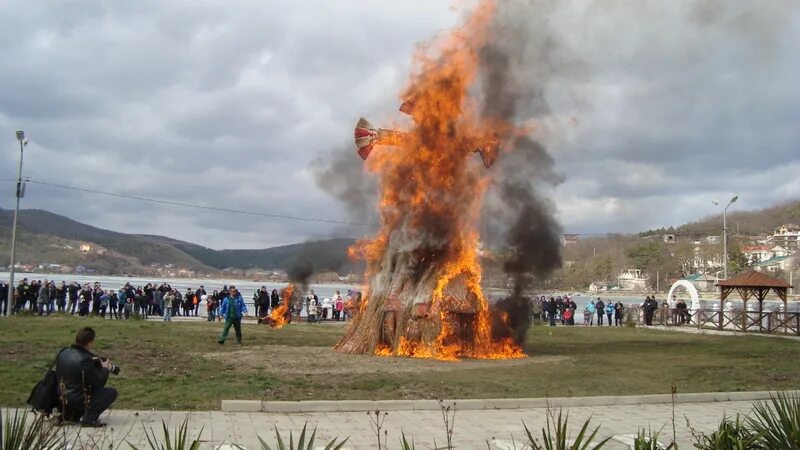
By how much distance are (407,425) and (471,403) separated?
182cm

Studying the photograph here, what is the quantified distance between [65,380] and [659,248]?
14341 cm

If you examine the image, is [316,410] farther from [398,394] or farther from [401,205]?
[401,205]

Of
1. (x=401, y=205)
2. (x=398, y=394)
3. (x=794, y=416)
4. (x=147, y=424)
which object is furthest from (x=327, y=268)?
(x=794, y=416)

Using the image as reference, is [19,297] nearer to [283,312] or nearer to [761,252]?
[283,312]

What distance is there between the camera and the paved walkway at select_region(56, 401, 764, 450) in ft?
28.4

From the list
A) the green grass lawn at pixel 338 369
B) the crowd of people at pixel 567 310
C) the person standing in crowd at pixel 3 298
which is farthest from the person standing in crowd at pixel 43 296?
the crowd of people at pixel 567 310

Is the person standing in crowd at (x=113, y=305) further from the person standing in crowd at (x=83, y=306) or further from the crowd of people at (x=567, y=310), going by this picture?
the crowd of people at (x=567, y=310)

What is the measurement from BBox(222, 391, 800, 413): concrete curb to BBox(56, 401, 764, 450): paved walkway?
202mm

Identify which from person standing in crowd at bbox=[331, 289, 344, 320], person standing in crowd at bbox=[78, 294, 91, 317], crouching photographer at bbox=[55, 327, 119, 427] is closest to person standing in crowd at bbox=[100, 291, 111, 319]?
person standing in crowd at bbox=[78, 294, 91, 317]

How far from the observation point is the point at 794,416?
18.1 ft

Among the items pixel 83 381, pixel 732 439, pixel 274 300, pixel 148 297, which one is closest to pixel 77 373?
pixel 83 381

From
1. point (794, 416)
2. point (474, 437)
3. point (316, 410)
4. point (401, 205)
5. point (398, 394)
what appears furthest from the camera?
point (401, 205)

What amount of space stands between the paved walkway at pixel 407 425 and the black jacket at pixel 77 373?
0.43 m

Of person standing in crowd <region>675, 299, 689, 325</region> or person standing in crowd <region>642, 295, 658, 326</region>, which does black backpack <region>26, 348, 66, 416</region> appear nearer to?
person standing in crowd <region>642, 295, 658, 326</region>
